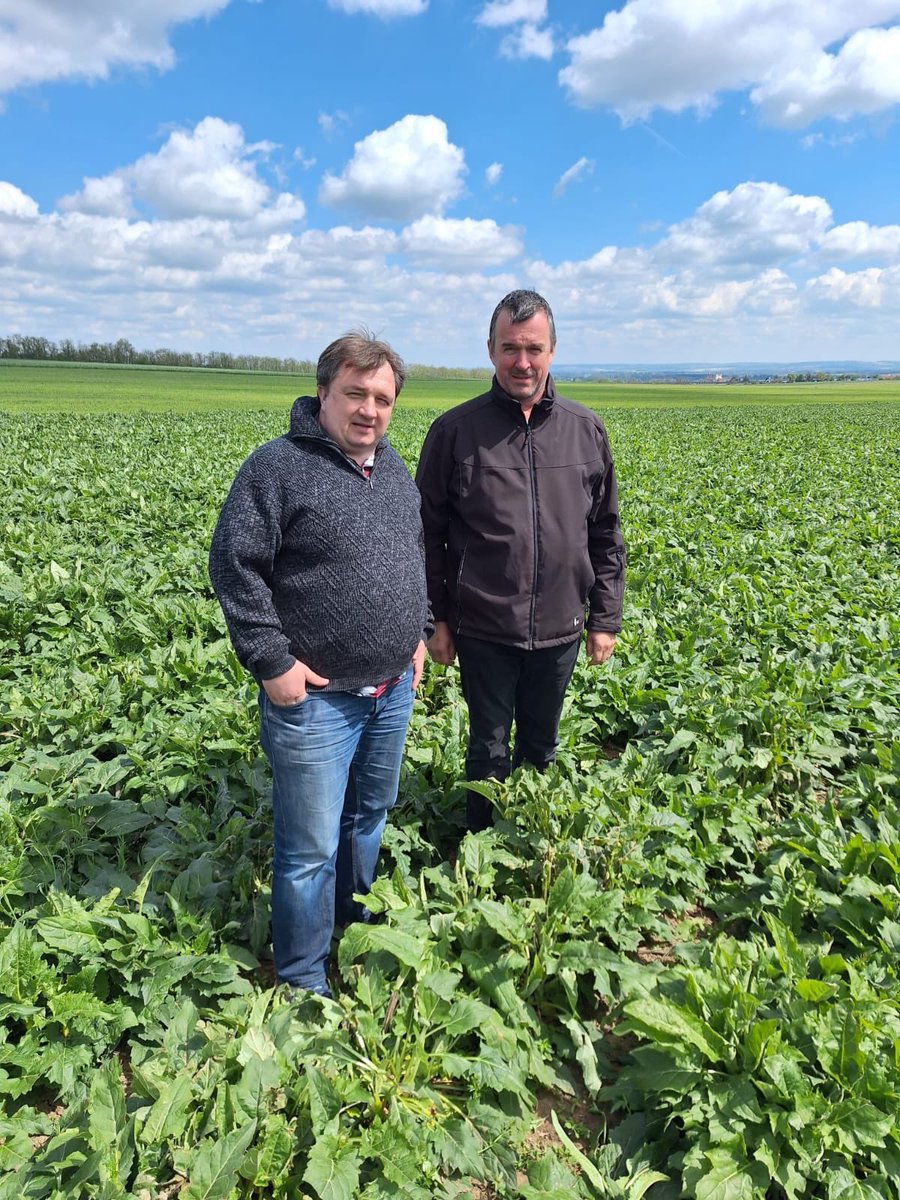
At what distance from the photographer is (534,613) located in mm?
3299

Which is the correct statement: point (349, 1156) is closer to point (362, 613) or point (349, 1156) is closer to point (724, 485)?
point (362, 613)

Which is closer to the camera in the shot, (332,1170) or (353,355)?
(332,1170)

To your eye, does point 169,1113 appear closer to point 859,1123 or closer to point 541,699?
point 859,1123

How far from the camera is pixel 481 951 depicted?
2.76m

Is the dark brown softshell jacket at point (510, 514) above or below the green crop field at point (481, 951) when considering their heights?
above

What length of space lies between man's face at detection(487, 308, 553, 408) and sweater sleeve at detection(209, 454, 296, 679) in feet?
4.11

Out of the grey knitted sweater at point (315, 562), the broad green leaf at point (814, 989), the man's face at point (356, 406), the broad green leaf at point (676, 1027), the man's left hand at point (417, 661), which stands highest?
the man's face at point (356, 406)

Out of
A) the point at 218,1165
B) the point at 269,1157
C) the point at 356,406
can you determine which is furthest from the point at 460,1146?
the point at 356,406

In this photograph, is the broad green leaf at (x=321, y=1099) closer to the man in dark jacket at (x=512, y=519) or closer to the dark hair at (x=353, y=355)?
the man in dark jacket at (x=512, y=519)

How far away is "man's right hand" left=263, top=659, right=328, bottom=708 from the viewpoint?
2396 millimetres

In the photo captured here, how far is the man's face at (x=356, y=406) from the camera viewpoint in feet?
7.86

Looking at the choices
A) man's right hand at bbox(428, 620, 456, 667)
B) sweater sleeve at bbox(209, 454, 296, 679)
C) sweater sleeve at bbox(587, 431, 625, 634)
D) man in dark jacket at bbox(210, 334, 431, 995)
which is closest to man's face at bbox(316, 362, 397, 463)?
man in dark jacket at bbox(210, 334, 431, 995)

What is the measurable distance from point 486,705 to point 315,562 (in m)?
1.44

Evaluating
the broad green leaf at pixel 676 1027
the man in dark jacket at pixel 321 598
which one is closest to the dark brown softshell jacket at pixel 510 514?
the man in dark jacket at pixel 321 598
